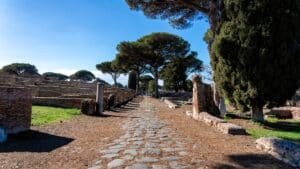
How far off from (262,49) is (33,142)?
285 inches

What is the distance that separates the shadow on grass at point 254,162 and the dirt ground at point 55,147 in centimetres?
239

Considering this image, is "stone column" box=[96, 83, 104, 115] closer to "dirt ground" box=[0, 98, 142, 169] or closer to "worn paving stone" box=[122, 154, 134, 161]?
"dirt ground" box=[0, 98, 142, 169]

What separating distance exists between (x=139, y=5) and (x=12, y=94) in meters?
9.38

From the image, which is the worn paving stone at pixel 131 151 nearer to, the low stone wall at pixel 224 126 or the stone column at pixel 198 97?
the low stone wall at pixel 224 126

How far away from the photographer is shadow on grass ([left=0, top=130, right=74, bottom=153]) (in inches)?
233

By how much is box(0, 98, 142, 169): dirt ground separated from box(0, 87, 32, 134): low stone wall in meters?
0.26

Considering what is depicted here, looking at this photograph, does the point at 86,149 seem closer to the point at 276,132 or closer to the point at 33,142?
the point at 33,142

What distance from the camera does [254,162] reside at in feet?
16.1

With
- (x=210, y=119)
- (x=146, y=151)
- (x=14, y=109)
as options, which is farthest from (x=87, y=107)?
(x=146, y=151)

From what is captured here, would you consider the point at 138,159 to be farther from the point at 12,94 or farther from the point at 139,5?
the point at 139,5

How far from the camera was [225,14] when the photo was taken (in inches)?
417

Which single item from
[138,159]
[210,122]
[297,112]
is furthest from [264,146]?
[297,112]

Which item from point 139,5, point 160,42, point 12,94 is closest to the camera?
point 12,94

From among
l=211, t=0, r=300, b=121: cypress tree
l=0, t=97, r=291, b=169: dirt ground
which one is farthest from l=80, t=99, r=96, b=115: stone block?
l=211, t=0, r=300, b=121: cypress tree
